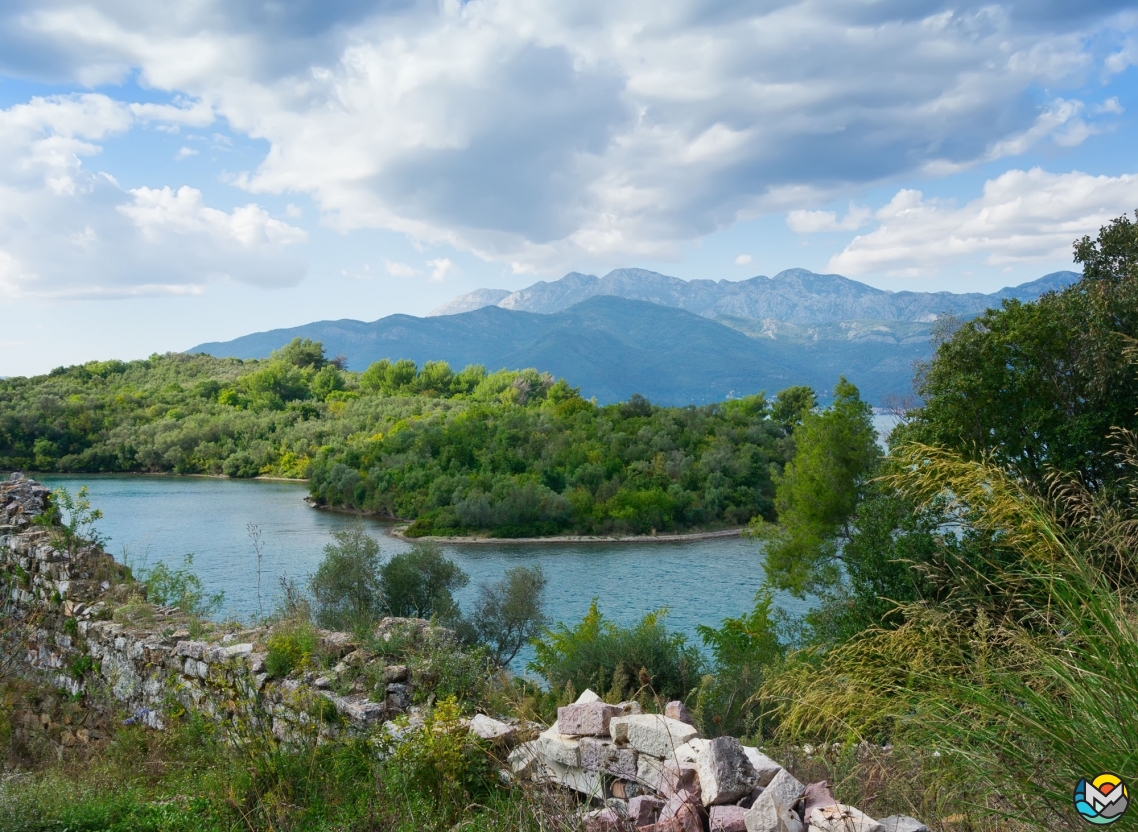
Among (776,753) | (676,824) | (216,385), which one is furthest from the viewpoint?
(216,385)

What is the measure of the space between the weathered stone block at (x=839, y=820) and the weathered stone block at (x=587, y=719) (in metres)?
1.19

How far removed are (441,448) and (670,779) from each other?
49.7m

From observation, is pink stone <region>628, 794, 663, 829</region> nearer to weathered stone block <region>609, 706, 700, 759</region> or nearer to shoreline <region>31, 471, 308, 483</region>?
weathered stone block <region>609, 706, 700, 759</region>

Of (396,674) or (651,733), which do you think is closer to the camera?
(651,733)

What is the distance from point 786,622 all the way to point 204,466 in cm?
5403

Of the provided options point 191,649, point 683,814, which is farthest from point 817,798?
point 191,649

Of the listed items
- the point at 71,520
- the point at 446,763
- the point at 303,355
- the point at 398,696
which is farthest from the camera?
the point at 303,355

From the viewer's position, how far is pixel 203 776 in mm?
4223

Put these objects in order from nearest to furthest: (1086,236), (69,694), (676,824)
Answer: (676,824) < (69,694) < (1086,236)

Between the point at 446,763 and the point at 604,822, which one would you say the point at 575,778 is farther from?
the point at 604,822

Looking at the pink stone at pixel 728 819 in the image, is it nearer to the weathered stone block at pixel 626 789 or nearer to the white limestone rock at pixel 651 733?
the white limestone rock at pixel 651 733

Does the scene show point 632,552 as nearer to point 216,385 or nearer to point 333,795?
point 333,795

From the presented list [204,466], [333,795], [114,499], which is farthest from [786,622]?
[204,466]

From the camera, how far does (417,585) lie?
1773cm
